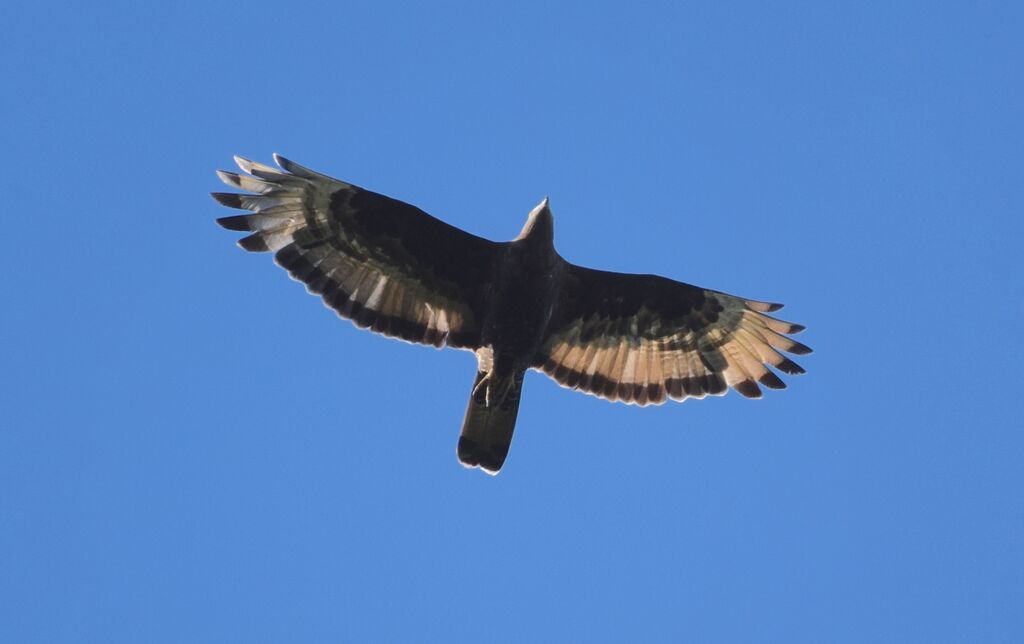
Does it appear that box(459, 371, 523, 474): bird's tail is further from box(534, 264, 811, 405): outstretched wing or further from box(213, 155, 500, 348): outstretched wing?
box(534, 264, 811, 405): outstretched wing

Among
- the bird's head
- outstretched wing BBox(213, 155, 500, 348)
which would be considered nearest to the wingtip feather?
outstretched wing BBox(213, 155, 500, 348)

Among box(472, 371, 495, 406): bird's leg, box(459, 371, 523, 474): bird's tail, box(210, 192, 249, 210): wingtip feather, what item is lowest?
box(459, 371, 523, 474): bird's tail

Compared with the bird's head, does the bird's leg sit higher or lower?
lower

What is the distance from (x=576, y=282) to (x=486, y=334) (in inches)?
42.7

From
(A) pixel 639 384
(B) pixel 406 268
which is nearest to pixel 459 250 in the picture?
(B) pixel 406 268

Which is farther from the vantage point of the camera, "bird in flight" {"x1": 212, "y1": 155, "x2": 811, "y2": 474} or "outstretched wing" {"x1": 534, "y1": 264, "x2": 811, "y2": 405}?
"outstretched wing" {"x1": 534, "y1": 264, "x2": 811, "y2": 405}

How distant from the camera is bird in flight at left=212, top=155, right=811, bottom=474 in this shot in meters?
13.1

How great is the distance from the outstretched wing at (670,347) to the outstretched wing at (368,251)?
1175 millimetres

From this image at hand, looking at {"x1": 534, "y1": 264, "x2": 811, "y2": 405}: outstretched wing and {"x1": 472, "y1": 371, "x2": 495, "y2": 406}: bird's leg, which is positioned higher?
{"x1": 534, "y1": 264, "x2": 811, "y2": 405}: outstretched wing

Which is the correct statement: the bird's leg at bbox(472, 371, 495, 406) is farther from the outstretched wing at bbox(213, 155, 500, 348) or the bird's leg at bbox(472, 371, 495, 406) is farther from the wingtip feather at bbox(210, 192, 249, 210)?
the wingtip feather at bbox(210, 192, 249, 210)

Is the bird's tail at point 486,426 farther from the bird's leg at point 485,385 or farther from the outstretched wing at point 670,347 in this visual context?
the outstretched wing at point 670,347

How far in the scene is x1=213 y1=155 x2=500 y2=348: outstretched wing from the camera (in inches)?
515

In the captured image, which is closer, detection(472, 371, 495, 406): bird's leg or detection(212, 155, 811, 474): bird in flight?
detection(212, 155, 811, 474): bird in flight

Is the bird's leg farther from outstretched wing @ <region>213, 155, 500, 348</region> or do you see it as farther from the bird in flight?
outstretched wing @ <region>213, 155, 500, 348</region>
